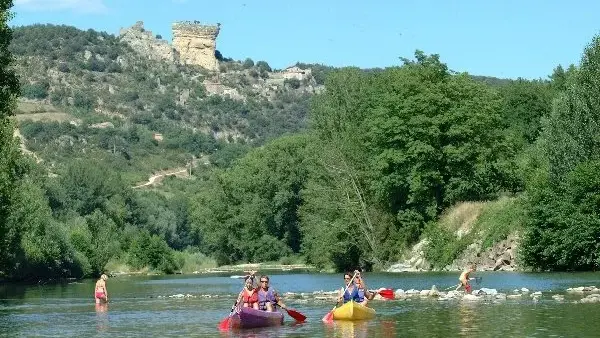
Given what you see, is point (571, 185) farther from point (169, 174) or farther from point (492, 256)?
point (169, 174)

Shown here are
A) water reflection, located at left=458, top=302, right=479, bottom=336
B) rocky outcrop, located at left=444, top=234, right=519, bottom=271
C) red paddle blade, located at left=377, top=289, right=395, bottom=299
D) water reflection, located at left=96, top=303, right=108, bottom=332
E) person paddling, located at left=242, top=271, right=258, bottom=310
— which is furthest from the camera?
rocky outcrop, located at left=444, top=234, right=519, bottom=271

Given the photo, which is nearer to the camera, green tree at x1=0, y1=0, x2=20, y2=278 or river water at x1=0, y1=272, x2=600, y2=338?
river water at x1=0, y1=272, x2=600, y2=338

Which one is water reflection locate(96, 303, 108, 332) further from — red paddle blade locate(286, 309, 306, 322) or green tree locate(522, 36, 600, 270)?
green tree locate(522, 36, 600, 270)

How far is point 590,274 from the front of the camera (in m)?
57.4

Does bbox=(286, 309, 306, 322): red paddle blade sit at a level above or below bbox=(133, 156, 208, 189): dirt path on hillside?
below

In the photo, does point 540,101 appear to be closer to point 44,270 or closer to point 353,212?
point 353,212

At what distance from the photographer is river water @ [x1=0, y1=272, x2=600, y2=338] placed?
33.4 meters

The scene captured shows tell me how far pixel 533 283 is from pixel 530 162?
913 inches

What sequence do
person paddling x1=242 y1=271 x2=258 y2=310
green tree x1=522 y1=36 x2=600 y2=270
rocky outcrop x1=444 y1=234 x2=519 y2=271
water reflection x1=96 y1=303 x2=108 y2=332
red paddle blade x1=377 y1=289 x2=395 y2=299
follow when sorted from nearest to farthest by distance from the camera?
person paddling x1=242 y1=271 x2=258 y2=310
water reflection x1=96 y1=303 x2=108 y2=332
red paddle blade x1=377 y1=289 x2=395 y2=299
green tree x1=522 y1=36 x2=600 y2=270
rocky outcrop x1=444 y1=234 x2=519 y2=271

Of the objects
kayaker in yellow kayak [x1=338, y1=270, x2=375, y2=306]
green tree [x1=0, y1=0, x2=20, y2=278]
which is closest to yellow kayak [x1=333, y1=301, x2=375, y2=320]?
kayaker in yellow kayak [x1=338, y1=270, x2=375, y2=306]

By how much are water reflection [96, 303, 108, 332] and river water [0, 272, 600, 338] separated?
4cm

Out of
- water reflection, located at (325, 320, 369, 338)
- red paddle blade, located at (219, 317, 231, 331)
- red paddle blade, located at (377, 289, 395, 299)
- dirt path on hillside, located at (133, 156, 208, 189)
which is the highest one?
dirt path on hillside, located at (133, 156, 208, 189)

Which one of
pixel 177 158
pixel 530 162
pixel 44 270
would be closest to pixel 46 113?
pixel 177 158

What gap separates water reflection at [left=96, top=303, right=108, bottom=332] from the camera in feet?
124
